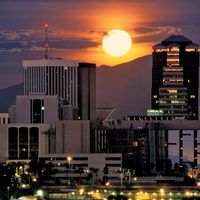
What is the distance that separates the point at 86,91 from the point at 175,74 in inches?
1131

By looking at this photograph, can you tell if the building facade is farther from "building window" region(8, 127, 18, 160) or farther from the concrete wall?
the concrete wall

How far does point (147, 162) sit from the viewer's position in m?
123

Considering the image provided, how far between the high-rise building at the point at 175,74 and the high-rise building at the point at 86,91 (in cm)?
2040

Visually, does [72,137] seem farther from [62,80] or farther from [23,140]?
[62,80]

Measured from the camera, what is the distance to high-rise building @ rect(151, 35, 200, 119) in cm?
17588

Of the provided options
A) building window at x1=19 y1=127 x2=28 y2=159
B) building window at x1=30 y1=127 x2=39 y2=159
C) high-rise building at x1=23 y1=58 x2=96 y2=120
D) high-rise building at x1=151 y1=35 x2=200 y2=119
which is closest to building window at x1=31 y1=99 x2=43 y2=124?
building window at x1=30 y1=127 x2=39 y2=159

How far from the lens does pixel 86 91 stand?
501 ft

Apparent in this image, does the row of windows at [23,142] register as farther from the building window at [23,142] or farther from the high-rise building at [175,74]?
the high-rise building at [175,74]

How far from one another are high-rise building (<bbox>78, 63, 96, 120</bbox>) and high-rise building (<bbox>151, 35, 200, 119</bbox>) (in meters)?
20.4

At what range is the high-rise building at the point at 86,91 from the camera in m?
146

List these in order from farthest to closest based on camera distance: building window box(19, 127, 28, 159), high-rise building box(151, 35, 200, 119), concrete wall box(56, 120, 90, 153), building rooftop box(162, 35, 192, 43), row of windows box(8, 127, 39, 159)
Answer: building rooftop box(162, 35, 192, 43) → high-rise building box(151, 35, 200, 119) → building window box(19, 127, 28, 159) → row of windows box(8, 127, 39, 159) → concrete wall box(56, 120, 90, 153)

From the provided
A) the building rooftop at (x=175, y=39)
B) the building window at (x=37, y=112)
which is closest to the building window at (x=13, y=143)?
the building window at (x=37, y=112)

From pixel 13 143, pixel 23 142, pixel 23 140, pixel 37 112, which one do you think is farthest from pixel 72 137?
pixel 37 112

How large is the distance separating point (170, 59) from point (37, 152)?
2440 inches
